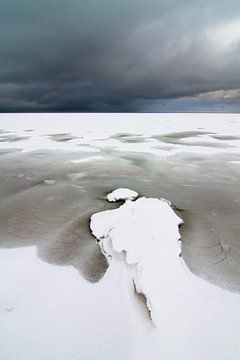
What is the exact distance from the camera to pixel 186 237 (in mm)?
4059

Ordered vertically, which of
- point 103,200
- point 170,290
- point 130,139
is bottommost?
point 130,139

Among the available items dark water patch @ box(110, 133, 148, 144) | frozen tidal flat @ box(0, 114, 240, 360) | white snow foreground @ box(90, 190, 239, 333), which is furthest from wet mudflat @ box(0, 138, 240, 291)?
dark water patch @ box(110, 133, 148, 144)

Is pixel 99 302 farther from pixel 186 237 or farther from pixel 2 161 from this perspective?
pixel 2 161

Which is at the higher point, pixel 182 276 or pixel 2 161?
pixel 182 276

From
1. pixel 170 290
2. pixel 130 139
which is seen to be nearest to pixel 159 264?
pixel 170 290

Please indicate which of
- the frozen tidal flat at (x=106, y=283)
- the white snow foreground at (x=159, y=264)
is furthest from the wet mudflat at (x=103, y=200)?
the white snow foreground at (x=159, y=264)

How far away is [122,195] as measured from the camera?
5.80 metres

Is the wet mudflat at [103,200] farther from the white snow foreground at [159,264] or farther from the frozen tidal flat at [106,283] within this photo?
the white snow foreground at [159,264]

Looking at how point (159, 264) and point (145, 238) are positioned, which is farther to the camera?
point (145, 238)

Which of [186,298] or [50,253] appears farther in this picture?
[50,253]

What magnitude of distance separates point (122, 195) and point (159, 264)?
2.74 m

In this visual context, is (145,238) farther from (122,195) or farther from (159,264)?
(122,195)

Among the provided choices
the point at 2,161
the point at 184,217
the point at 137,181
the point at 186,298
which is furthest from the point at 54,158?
the point at 186,298

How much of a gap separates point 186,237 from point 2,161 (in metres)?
8.46
